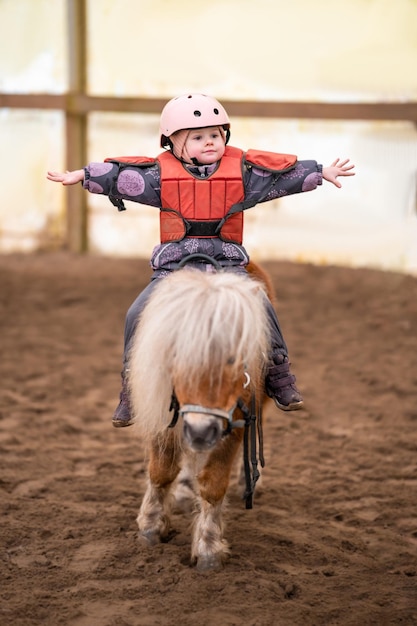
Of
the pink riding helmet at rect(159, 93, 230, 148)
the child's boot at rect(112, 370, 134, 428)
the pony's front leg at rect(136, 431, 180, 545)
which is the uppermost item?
the pink riding helmet at rect(159, 93, 230, 148)

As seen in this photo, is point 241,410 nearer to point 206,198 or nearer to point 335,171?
point 206,198

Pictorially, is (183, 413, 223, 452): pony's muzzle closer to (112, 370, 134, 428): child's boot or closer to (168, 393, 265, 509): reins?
(168, 393, 265, 509): reins

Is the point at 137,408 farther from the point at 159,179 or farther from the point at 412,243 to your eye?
the point at 412,243

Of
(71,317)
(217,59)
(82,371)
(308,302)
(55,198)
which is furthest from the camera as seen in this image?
(55,198)

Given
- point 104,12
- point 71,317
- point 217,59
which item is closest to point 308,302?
point 71,317

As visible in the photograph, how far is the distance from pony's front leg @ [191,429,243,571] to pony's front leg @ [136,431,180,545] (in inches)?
7.2

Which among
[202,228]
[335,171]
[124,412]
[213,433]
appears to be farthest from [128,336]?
[335,171]

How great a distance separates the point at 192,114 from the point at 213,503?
153cm

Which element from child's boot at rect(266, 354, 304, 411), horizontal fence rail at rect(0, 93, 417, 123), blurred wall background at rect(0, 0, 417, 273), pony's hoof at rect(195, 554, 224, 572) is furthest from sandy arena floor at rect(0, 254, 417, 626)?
horizontal fence rail at rect(0, 93, 417, 123)

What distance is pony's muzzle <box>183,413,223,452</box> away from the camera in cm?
254

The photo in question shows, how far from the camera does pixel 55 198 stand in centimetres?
966

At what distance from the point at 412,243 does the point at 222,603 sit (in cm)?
631

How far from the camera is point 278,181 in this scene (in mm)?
3121

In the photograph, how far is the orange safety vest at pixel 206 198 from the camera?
119 inches
